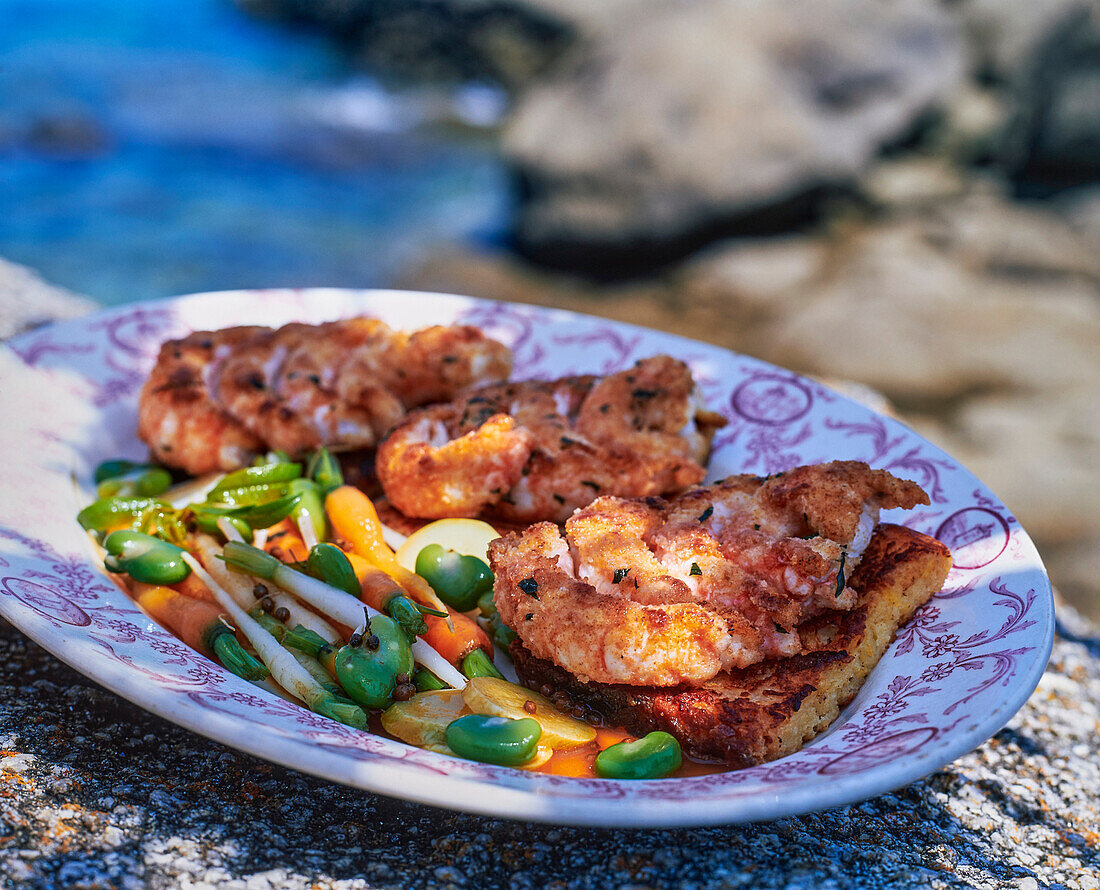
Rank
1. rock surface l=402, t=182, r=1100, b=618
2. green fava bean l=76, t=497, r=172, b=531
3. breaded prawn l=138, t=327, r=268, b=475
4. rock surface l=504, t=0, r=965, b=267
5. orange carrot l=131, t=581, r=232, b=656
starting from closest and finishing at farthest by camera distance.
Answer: orange carrot l=131, t=581, r=232, b=656
green fava bean l=76, t=497, r=172, b=531
breaded prawn l=138, t=327, r=268, b=475
rock surface l=402, t=182, r=1100, b=618
rock surface l=504, t=0, r=965, b=267

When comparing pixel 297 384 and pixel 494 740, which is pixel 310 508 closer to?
pixel 297 384

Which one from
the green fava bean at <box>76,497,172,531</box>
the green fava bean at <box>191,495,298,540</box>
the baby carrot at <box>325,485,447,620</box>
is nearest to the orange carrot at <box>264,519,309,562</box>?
the green fava bean at <box>191,495,298,540</box>

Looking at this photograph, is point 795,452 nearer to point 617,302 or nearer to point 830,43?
point 617,302

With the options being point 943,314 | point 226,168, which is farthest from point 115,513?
point 226,168

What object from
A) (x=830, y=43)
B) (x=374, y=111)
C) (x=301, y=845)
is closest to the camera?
(x=301, y=845)

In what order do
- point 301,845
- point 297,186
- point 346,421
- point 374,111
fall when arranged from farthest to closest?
1. point 374,111
2. point 297,186
3. point 346,421
4. point 301,845

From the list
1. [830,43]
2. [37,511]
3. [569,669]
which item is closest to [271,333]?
Answer: [37,511]

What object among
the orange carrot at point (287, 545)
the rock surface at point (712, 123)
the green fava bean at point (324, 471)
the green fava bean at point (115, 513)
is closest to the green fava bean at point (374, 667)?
the orange carrot at point (287, 545)

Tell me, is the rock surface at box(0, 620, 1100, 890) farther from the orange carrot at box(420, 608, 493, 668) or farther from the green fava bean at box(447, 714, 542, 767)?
the orange carrot at box(420, 608, 493, 668)
